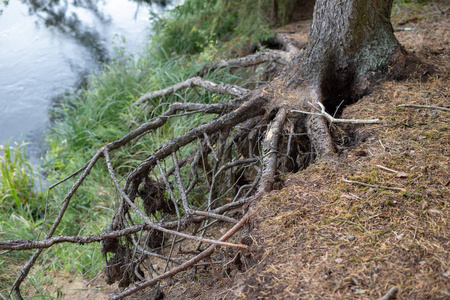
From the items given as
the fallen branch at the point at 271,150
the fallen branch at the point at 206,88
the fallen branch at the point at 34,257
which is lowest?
the fallen branch at the point at 34,257

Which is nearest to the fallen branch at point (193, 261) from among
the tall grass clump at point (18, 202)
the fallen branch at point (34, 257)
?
the fallen branch at point (34, 257)

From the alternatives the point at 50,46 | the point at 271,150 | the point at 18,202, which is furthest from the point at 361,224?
the point at 50,46

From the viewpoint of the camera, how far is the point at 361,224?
1747mm

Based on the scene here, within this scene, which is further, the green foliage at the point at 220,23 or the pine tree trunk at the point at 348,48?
the green foliage at the point at 220,23

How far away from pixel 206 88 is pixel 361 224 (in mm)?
2616

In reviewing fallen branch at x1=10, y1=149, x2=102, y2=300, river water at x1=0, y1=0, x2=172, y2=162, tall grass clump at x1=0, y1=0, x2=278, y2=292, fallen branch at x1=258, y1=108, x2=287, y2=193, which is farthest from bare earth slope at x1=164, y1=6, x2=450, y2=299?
river water at x1=0, y1=0, x2=172, y2=162

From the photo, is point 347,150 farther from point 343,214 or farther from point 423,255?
point 423,255

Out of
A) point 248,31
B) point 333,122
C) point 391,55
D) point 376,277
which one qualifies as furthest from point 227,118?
point 248,31

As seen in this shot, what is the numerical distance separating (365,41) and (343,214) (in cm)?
172

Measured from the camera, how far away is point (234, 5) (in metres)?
5.43

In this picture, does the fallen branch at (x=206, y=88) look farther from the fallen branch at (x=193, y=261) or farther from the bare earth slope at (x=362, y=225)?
the fallen branch at (x=193, y=261)

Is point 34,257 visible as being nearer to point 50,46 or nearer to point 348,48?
point 348,48

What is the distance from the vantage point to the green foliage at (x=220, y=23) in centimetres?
511

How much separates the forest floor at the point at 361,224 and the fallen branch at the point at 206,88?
115 cm
